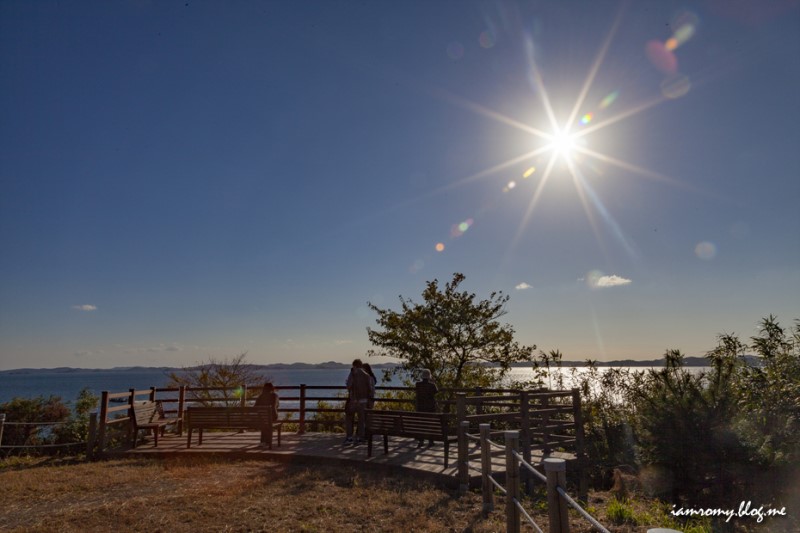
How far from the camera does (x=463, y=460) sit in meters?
7.13

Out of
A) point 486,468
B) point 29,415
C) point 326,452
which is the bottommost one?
point 326,452

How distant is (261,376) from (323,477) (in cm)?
1475

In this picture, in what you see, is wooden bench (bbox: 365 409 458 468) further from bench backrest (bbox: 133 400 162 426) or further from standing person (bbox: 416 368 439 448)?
bench backrest (bbox: 133 400 162 426)

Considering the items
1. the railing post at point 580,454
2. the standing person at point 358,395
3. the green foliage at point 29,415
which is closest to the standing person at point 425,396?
the standing person at point 358,395

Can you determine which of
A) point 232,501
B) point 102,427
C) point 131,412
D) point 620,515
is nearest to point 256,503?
point 232,501

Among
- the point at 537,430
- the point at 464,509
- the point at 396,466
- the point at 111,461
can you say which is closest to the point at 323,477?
the point at 396,466

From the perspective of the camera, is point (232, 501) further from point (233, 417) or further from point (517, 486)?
point (517, 486)

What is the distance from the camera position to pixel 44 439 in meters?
13.2

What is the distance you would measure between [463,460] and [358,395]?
4.21 metres

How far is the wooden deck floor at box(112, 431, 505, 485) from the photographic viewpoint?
809 cm

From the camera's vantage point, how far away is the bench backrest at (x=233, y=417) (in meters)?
10.1

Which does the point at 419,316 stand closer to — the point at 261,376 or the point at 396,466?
the point at 396,466

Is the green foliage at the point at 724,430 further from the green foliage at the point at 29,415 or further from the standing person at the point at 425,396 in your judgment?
the green foliage at the point at 29,415

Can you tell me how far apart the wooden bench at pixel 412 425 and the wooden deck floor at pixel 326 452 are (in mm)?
394
